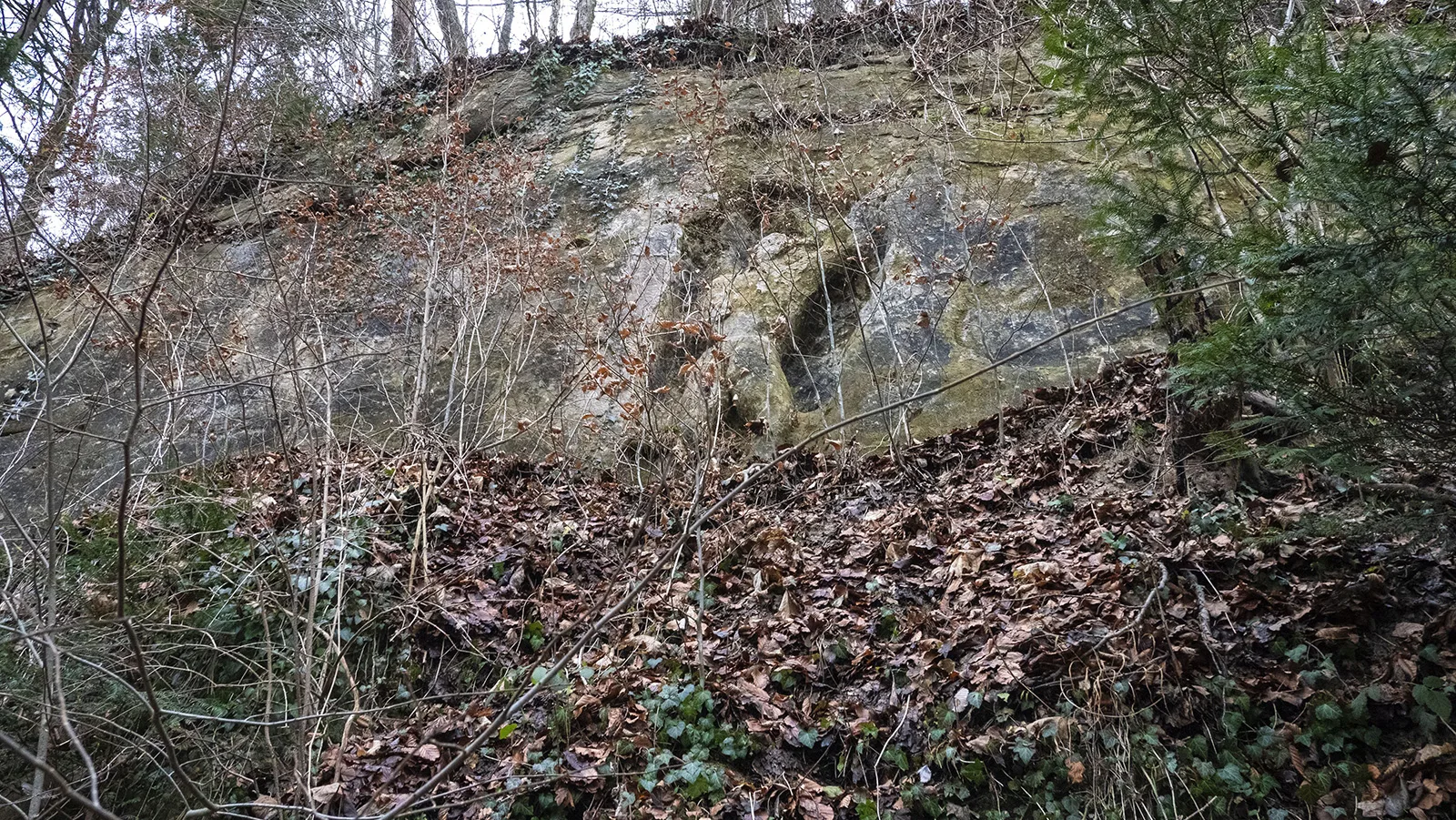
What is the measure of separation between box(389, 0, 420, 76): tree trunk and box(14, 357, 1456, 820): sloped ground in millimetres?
8701

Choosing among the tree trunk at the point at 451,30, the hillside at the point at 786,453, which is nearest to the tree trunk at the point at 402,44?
the tree trunk at the point at 451,30

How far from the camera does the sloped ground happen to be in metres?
2.89

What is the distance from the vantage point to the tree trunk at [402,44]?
11.7m

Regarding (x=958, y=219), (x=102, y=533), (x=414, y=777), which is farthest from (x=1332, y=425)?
(x=102, y=533)

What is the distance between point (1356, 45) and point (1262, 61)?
0.87ft

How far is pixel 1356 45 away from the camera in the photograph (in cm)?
258

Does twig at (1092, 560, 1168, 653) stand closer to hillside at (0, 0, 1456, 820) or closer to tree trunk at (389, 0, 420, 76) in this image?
hillside at (0, 0, 1456, 820)

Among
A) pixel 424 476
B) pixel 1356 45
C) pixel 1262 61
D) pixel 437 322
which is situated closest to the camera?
pixel 1356 45

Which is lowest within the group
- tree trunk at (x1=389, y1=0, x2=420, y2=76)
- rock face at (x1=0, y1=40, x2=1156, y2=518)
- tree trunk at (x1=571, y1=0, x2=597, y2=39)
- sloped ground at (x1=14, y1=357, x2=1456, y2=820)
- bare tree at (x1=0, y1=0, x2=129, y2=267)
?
sloped ground at (x1=14, y1=357, x2=1456, y2=820)

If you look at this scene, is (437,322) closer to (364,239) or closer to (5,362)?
(364,239)

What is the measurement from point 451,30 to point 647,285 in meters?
7.54

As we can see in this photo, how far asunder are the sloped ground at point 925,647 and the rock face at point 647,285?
3.17 ft

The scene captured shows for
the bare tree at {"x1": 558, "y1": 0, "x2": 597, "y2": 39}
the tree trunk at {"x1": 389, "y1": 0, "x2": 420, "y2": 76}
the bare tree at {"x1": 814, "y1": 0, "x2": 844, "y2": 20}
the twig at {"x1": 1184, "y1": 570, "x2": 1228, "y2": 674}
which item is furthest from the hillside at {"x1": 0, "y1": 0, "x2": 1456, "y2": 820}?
the bare tree at {"x1": 558, "y1": 0, "x2": 597, "y2": 39}

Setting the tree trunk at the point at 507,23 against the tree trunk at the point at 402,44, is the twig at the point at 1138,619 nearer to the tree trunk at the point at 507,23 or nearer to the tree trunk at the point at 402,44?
the tree trunk at the point at 402,44
